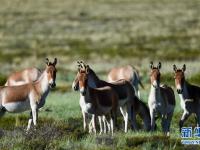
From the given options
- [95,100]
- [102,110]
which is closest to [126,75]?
[102,110]

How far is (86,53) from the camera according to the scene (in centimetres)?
5588

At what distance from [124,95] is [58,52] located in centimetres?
3886

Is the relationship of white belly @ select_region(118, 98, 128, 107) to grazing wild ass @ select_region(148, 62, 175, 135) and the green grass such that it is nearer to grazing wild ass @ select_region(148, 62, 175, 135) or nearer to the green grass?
grazing wild ass @ select_region(148, 62, 175, 135)

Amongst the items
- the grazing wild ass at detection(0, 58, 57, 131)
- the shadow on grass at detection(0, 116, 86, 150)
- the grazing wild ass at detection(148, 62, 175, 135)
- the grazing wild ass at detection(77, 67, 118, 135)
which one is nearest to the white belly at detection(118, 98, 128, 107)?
the grazing wild ass at detection(77, 67, 118, 135)

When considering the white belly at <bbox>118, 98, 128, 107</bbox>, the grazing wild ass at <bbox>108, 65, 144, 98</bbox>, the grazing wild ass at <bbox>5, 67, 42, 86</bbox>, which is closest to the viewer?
the white belly at <bbox>118, 98, 128, 107</bbox>

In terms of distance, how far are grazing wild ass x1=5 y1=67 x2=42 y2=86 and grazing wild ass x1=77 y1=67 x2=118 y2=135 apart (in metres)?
5.00

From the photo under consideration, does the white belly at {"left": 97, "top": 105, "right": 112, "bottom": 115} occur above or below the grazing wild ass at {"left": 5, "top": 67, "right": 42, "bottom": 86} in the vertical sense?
below

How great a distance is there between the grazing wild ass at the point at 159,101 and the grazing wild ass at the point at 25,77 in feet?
18.6

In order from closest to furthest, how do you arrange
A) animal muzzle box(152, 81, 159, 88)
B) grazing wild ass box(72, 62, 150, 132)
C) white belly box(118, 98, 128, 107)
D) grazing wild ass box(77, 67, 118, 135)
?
grazing wild ass box(77, 67, 118, 135), animal muzzle box(152, 81, 159, 88), white belly box(118, 98, 128, 107), grazing wild ass box(72, 62, 150, 132)

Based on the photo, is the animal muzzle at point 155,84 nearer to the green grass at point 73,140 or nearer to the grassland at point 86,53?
the grassland at point 86,53

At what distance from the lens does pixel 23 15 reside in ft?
334

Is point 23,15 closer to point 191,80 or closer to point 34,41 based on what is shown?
point 34,41

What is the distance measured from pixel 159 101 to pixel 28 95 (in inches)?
139

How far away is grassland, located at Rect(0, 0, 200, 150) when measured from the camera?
15055mm
